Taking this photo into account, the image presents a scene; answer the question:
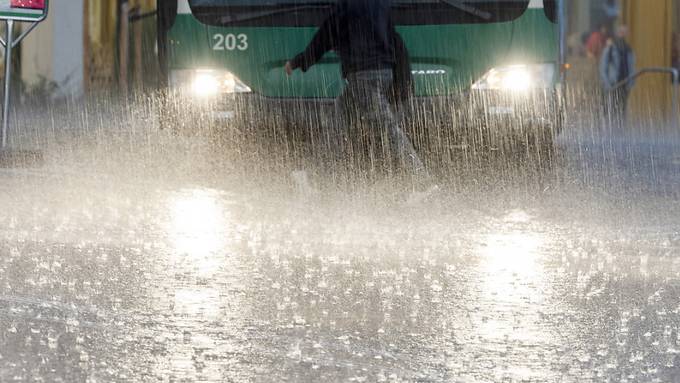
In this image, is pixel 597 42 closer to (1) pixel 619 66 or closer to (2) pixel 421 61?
(1) pixel 619 66

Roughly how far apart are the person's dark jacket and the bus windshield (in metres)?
0.43

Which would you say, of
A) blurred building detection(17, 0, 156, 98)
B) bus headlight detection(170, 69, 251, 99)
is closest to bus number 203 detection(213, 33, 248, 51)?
bus headlight detection(170, 69, 251, 99)

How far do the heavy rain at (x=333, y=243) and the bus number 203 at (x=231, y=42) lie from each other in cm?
2

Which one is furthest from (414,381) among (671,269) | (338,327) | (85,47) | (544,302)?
(85,47)

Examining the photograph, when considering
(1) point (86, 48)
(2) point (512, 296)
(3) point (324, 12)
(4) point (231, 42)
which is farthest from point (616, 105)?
(2) point (512, 296)

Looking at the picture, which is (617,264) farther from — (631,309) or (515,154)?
(515,154)

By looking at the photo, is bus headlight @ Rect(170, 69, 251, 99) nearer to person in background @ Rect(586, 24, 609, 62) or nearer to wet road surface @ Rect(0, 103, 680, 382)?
wet road surface @ Rect(0, 103, 680, 382)

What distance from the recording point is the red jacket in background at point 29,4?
14727mm

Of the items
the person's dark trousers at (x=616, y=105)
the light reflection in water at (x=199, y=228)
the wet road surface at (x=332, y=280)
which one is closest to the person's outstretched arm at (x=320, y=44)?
the wet road surface at (x=332, y=280)

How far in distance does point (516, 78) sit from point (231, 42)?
7.08ft

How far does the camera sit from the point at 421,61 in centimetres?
1230

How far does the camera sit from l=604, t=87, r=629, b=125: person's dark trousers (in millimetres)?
28225

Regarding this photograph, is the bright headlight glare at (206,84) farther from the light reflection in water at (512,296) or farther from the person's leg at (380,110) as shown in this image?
the light reflection in water at (512,296)

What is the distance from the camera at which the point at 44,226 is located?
953cm
